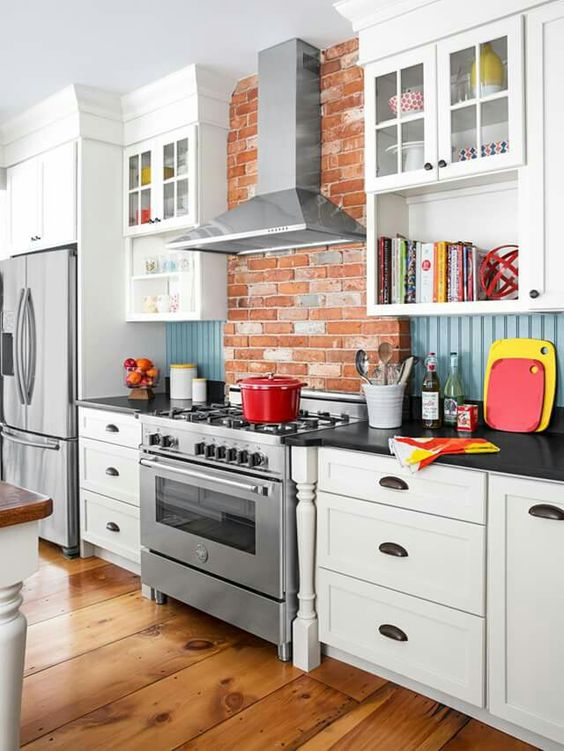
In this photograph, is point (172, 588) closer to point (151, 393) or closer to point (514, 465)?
point (151, 393)

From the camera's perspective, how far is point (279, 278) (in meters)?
3.40

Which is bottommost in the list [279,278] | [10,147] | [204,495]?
[204,495]

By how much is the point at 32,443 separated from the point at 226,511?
1.72 metres

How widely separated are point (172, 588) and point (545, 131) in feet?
7.76

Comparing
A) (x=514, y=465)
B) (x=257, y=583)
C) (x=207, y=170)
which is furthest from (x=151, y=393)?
(x=514, y=465)

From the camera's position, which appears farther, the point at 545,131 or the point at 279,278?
the point at 279,278

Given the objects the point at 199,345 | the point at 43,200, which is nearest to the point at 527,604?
the point at 199,345

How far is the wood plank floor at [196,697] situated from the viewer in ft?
6.84

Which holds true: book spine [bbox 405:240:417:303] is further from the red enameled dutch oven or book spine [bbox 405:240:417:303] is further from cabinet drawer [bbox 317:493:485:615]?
cabinet drawer [bbox 317:493:485:615]

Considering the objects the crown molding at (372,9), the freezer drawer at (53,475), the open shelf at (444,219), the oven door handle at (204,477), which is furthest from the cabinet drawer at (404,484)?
the freezer drawer at (53,475)

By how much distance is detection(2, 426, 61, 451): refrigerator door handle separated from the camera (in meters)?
3.80

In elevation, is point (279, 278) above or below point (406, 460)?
above

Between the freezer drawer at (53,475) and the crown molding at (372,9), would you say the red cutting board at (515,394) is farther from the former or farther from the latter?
the freezer drawer at (53,475)

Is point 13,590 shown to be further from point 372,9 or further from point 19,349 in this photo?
point 19,349
